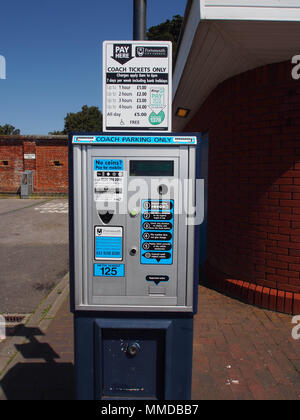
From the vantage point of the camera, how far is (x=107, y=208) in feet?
7.12

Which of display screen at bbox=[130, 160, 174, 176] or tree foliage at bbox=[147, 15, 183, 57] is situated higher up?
tree foliage at bbox=[147, 15, 183, 57]

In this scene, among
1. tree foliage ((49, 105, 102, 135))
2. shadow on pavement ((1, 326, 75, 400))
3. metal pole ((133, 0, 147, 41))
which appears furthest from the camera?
tree foliage ((49, 105, 102, 135))

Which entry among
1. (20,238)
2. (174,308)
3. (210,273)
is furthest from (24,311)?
(20,238)

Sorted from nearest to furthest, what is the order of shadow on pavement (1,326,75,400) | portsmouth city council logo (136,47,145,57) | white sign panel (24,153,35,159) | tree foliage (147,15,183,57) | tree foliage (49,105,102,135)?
portsmouth city council logo (136,47,145,57) < shadow on pavement (1,326,75,400) < white sign panel (24,153,35,159) < tree foliage (147,15,183,57) < tree foliage (49,105,102,135)

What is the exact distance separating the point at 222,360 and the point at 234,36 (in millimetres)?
3347

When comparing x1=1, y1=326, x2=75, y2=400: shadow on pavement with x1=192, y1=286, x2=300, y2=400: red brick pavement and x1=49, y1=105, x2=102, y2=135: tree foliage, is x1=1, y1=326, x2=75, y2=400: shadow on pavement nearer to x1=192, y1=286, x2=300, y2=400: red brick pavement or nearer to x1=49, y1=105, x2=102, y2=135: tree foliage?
x1=192, y1=286, x2=300, y2=400: red brick pavement

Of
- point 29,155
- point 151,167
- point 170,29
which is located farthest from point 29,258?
point 170,29

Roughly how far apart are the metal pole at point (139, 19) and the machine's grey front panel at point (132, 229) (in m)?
1.47

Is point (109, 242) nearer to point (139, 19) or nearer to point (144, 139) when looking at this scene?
point (144, 139)

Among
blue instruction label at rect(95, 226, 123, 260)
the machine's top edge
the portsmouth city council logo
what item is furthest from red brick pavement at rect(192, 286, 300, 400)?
the portsmouth city council logo

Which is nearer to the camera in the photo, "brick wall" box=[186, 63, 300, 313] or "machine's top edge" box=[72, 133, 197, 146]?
"machine's top edge" box=[72, 133, 197, 146]

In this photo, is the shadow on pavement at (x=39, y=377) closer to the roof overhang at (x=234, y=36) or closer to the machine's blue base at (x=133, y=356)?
the machine's blue base at (x=133, y=356)

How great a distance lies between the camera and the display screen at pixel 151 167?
84.2 inches

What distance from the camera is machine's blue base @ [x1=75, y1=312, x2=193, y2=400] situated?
2.23m
